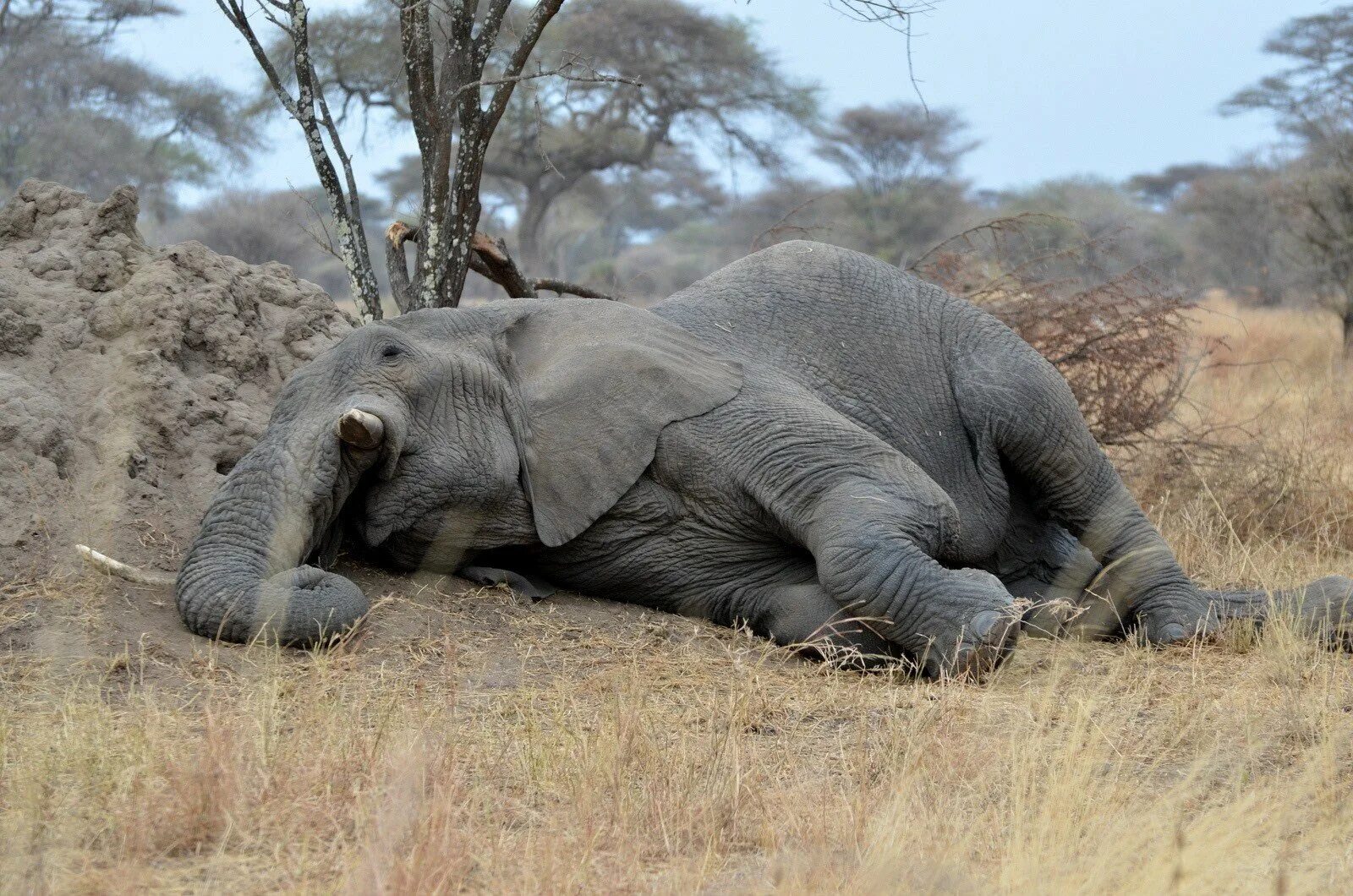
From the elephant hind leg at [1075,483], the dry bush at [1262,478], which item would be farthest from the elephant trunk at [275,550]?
the dry bush at [1262,478]

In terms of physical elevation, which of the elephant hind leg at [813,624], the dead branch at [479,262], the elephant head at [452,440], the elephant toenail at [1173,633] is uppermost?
the dead branch at [479,262]

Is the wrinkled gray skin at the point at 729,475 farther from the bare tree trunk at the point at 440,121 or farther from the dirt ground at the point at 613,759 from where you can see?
→ the bare tree trunk at the point at 440,121

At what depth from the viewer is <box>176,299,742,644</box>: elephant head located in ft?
15.3

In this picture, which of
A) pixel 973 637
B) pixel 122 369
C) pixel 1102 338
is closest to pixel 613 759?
pixel 973 637

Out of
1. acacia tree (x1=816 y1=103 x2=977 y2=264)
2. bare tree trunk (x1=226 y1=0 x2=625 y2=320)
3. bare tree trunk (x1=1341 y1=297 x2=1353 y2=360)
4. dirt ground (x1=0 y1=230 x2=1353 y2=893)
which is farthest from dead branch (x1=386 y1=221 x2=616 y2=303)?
acacia tree (x1=816 y1=103 x2=977 y2=264)

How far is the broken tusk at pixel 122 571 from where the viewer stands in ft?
15.6

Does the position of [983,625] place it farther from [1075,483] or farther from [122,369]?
[122,369]

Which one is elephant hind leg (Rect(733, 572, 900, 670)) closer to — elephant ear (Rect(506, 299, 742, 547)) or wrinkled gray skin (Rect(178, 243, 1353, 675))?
wrinkled gray skin (Rect(178, 243, 1353, 675))

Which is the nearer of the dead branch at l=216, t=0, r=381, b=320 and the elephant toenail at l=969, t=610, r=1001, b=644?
the elephant toenail at l=969, t=610, r=1001, b=644

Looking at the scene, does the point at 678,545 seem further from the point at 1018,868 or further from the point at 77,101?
the point at 77,101

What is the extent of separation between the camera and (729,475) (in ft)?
16.8

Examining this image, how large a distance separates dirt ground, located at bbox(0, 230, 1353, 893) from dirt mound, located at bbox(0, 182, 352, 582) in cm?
21

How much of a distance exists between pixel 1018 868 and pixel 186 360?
4115 millimetres

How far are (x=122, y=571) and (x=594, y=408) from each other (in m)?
1.62
